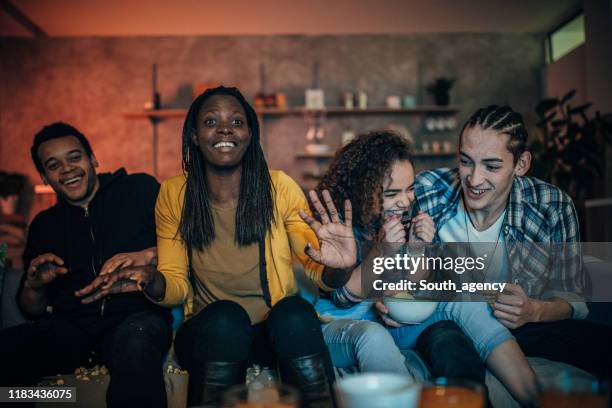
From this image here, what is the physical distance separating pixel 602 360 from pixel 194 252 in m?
1.24

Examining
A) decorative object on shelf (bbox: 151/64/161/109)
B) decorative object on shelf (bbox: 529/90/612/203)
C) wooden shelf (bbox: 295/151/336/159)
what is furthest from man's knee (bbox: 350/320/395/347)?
decorative object on shelf (bbox: 151/64/161/109)

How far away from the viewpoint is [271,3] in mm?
4938

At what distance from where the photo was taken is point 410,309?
62.6 inches

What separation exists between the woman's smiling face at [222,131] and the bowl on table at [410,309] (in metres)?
0.67

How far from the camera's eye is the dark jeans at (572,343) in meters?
1.52

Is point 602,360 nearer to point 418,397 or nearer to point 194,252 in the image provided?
point 418,397

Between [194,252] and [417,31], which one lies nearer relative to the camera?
[194,252]

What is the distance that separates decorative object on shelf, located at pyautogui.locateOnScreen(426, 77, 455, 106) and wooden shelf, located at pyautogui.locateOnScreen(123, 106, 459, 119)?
0.29 ft

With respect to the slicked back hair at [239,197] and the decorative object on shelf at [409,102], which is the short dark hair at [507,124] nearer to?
the slicked back hair at [239,197]

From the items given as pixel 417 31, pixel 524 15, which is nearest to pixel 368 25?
pixel 417 31

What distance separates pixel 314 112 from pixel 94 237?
13.1 feet

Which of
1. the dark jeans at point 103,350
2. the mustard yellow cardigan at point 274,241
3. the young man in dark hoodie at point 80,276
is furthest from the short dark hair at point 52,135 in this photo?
the dark jeans at point 103,350

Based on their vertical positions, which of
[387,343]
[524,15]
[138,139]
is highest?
[524,15]

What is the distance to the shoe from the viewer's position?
4.27ft
